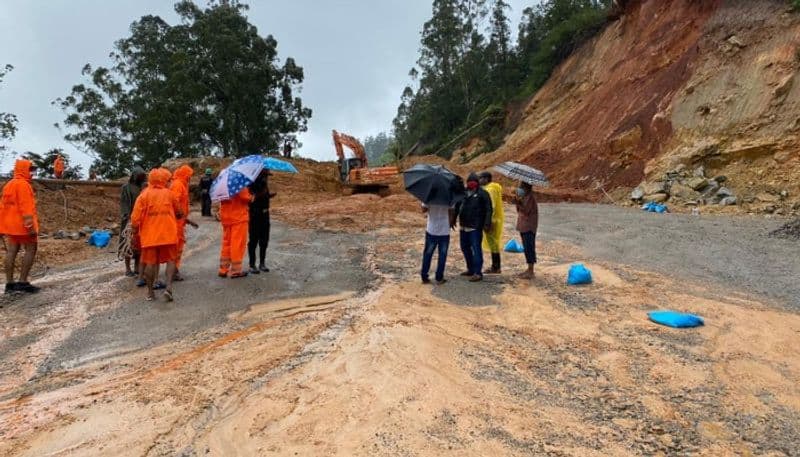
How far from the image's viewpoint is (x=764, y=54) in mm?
17359

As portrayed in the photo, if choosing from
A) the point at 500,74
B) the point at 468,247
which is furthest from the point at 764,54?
the point at 500,74

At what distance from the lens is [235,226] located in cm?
736

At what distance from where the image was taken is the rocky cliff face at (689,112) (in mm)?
15289

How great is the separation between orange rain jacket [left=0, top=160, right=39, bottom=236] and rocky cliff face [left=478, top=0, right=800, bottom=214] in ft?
50.1

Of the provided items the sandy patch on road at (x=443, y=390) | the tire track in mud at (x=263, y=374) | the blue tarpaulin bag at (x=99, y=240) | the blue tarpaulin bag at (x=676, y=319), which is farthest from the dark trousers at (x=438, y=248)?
the blue tarpaulin bag at (x=99, y=240)

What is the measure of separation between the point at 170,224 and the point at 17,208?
2.35 metres

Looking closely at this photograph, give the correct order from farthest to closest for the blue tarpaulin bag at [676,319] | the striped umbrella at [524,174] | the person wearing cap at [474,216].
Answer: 1. the person wearing cap at [474,216]
2. the striped umbrella at [524,174]
3. the blue tarpaulin bag at [676,319]

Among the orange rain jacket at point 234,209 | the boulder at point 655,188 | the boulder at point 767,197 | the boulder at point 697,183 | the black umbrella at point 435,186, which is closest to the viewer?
the black umbrella at point 435,186

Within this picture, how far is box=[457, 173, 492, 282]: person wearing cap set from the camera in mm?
7008

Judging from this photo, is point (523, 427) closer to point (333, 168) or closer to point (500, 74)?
point (333, 168)

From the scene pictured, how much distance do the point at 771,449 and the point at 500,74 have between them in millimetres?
43438

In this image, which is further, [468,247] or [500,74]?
[500,74]

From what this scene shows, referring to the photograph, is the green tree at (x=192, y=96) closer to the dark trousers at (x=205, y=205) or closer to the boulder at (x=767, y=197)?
the dark trousers at (x=205, y=205)

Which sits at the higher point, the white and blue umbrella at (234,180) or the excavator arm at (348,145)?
the excavator arm at (348,145)
